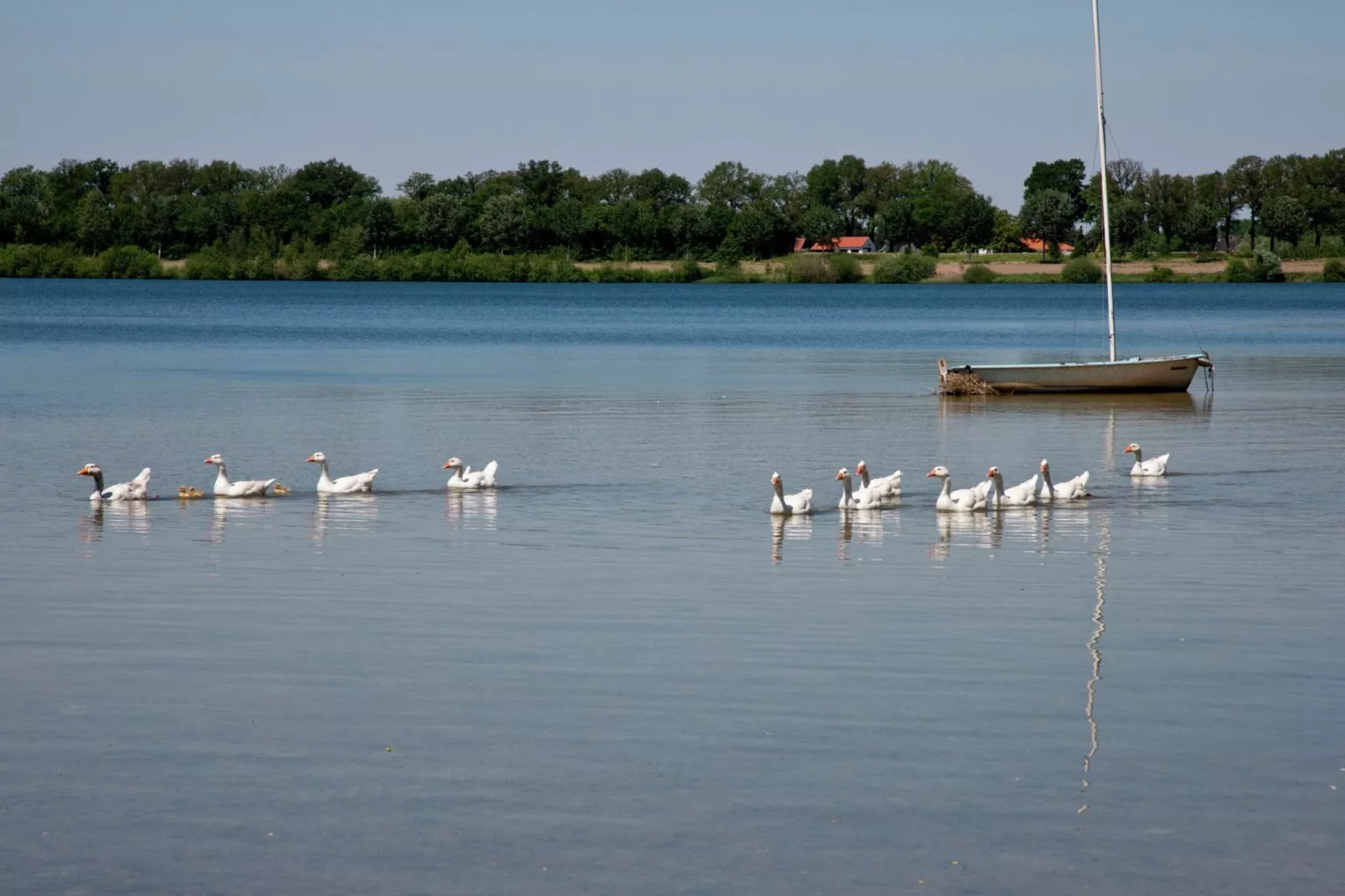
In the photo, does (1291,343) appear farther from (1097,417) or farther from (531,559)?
(531,559)

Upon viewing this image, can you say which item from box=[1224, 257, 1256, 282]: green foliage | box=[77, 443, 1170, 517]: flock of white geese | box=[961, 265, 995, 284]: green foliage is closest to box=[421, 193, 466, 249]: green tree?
box=[961, 265, 995, 284]: green foliage

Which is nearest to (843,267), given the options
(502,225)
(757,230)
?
(757,230)

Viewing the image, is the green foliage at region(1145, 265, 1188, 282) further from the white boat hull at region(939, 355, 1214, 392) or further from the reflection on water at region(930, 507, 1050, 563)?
the reflection on water at region(930, 507, 1050, 563)

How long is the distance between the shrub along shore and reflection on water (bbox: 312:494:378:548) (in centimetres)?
14844

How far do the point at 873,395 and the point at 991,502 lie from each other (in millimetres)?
21962

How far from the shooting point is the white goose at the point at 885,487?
23.7 m

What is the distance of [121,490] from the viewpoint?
2397 centimetres

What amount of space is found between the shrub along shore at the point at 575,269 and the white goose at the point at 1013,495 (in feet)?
481

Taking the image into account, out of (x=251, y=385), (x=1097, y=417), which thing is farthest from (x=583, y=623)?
(x=251, y=385)

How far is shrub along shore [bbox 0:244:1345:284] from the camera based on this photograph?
557 ft

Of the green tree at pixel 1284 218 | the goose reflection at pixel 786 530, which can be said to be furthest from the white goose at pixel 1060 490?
the green tree at pixel 1284 218

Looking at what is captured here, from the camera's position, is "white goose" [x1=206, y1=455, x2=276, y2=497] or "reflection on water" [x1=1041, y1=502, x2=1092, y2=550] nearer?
"reflection on water" [x1=1041, y1=502, x2=1092, y2=550]

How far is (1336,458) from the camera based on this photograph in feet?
98.3

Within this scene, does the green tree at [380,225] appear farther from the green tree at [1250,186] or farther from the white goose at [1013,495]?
the white goose at [1013,495]
